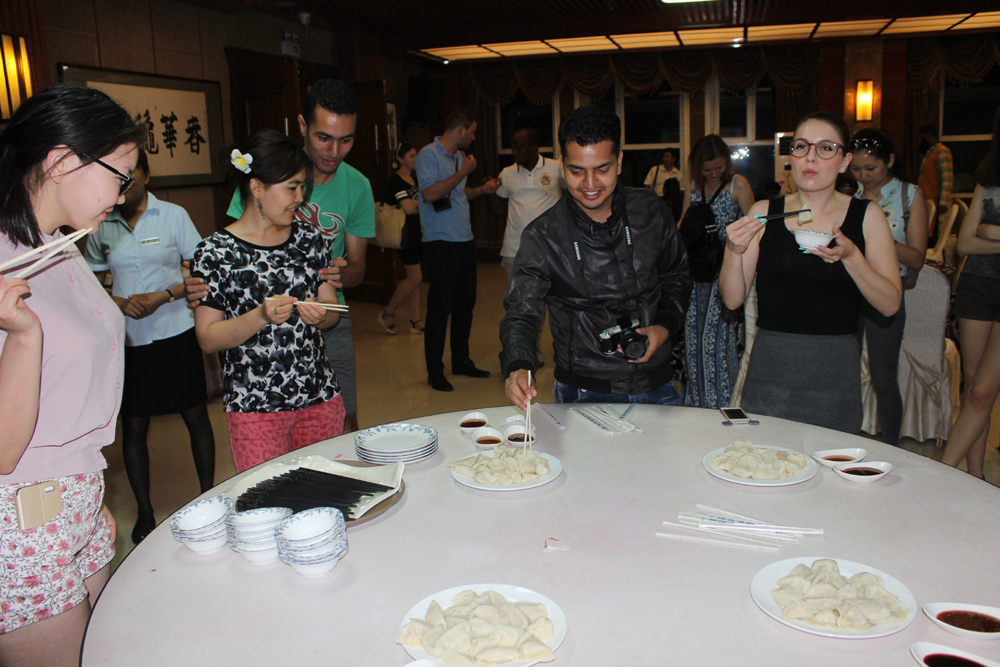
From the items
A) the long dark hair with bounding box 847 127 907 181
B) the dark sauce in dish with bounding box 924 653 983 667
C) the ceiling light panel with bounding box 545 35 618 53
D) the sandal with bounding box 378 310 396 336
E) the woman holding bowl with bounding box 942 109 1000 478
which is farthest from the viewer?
the ceiling light panel with bounding box 545 35 618 53

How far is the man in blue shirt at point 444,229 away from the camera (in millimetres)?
4625

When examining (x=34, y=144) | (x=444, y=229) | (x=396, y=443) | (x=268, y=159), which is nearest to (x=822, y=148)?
(x=396, y=443)

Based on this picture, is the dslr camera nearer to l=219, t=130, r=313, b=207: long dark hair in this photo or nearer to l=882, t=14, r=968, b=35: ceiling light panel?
l=219, t=130, r=313, b=207: long dark hair

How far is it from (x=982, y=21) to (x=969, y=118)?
2.12 meters

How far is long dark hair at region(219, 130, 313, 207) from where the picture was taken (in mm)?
1930

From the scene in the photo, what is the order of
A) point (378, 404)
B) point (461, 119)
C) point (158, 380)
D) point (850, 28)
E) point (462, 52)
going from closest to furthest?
point (158, 380)
point (378, 404)
point (461, 119)
point (850, 28)
point (462, 52)

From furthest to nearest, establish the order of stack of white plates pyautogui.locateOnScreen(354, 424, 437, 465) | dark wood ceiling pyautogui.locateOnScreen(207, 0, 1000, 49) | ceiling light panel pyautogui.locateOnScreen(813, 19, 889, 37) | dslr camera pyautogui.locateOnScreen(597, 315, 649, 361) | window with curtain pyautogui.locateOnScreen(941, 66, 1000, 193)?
window with curtain pyautogui.locateOnScreen(941, 66, 1000, 193) → ceiling light panel pyautogui.locateOnScreen(813, 19, 889, 37) → dark wood ceiling pyautogui.locateOnScreen(207, 0, 1000, 49) → dslr camera pyautogui.locateOnScreen(597, 315, 649, 361) → stack of white plates pyautogui.locateOnScreen(354, 424, 437, 465)


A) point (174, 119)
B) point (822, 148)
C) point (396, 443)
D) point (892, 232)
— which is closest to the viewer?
point (396, 443)

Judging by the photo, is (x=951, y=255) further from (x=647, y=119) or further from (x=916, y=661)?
(x=647, y=119)

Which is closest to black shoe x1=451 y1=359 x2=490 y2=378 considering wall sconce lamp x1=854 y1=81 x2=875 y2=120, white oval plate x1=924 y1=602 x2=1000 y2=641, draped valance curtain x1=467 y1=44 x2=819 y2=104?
white oval plate x1=924 y1=602 x2=1000 y2=641

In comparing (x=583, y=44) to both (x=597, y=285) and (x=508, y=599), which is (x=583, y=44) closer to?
(x=597, y=285)

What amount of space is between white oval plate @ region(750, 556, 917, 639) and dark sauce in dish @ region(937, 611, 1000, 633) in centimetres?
4

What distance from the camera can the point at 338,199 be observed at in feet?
8.37

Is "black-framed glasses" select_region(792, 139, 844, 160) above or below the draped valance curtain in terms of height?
below
